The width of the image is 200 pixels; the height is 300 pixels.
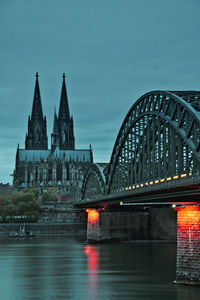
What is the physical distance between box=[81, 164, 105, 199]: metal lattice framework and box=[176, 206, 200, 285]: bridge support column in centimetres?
5893

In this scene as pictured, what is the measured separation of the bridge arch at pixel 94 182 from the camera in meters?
110

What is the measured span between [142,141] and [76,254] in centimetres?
2081

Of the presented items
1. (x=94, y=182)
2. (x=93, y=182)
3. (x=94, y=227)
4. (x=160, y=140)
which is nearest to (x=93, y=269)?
(x=160, y=140)

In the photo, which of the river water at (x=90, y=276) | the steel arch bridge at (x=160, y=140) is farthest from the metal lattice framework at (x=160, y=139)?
the river water at (x=90, y=276)

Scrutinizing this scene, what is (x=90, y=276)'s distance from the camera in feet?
181

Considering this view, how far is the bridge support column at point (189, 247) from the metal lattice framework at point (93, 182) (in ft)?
193

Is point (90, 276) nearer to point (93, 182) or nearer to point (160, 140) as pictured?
point (160, 140)

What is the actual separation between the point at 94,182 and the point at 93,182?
1.04m

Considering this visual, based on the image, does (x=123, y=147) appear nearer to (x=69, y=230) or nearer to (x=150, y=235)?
(x=150, y=235)

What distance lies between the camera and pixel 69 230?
6004 inches

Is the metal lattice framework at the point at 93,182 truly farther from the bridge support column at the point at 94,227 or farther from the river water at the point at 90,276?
the river water at the point at 90,276

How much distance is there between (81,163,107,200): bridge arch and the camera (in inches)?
4333

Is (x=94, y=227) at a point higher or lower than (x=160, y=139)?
lower

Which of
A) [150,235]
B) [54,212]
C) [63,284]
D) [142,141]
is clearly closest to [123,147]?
[142,141]
